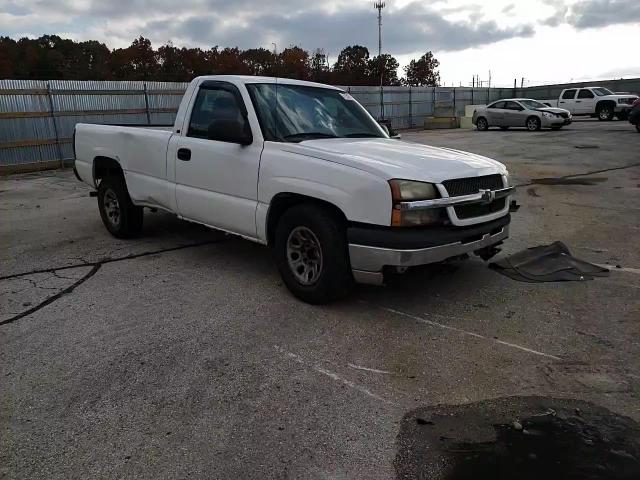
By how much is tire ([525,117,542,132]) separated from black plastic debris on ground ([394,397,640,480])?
987 inches

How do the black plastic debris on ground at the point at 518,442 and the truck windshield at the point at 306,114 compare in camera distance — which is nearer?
the black plastic debris on ground at the point at 518,442

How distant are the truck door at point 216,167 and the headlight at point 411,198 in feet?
4.64

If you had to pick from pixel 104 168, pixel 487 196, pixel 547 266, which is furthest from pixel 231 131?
pixel 547 266

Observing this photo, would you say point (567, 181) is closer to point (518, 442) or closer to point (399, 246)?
point (399, 246)

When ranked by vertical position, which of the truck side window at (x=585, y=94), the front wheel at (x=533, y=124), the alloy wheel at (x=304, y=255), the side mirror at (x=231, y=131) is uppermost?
the truck side window at (x=585, y=94)

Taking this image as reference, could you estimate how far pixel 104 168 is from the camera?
23.1ft

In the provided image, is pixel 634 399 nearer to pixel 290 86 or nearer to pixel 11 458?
pixel 11 458

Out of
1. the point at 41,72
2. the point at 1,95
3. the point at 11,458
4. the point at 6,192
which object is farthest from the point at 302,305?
the point at 41,72

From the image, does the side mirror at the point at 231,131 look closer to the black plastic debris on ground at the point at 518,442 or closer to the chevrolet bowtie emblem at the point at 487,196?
the chevrolet bowtie emblem at the point at 487,196

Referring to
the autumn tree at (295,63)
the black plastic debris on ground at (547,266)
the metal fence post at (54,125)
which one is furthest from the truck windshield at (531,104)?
the autumn tree at (295,63)

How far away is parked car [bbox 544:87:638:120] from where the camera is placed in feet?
96.7

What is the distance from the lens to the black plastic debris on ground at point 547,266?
5.31m

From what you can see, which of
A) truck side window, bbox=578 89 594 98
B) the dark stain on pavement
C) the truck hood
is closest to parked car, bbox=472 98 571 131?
truck side window, bbox=578 89 594 98

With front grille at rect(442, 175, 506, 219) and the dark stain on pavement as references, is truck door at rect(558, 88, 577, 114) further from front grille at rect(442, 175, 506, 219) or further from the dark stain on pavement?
front grille at rect(442, 175, 506, 219)
